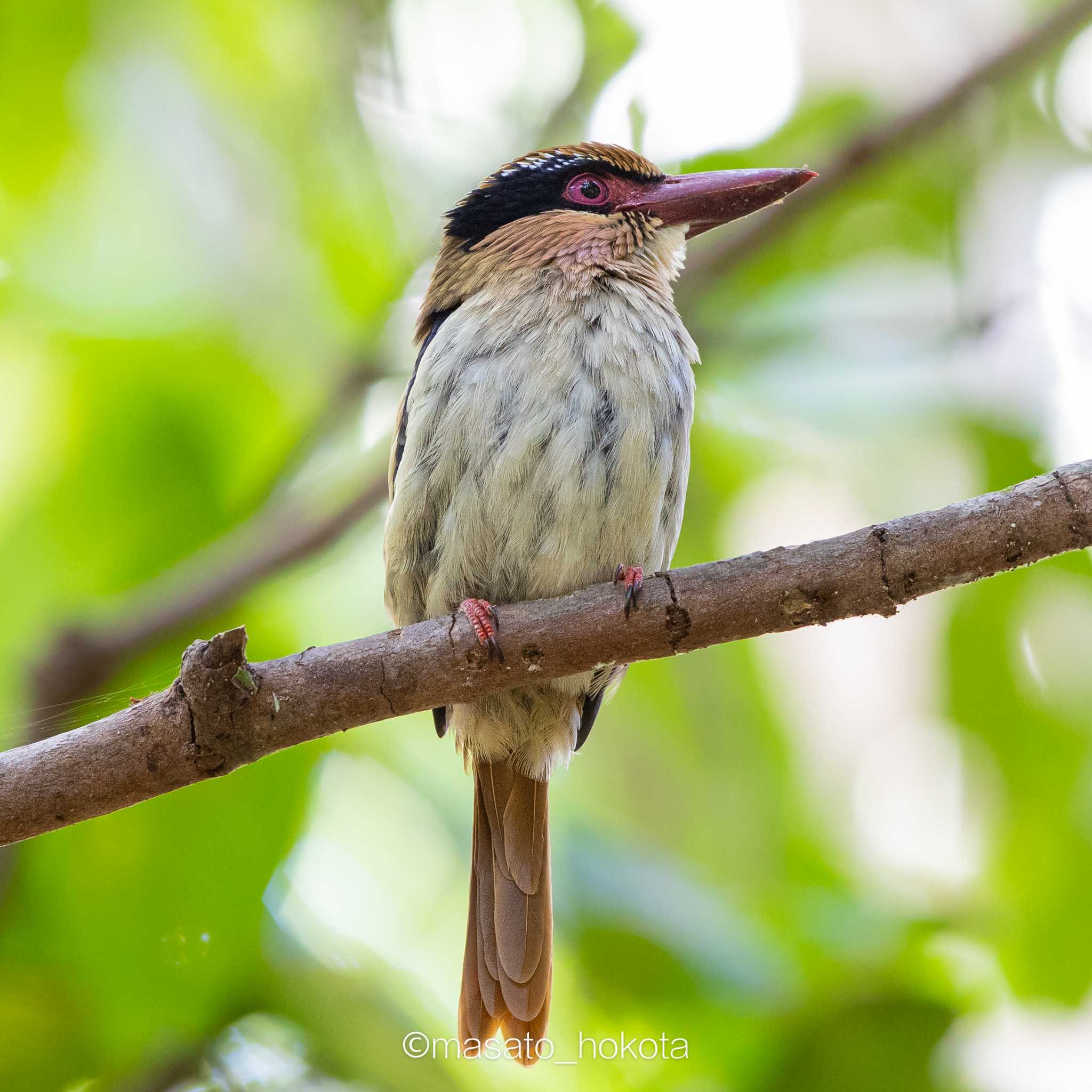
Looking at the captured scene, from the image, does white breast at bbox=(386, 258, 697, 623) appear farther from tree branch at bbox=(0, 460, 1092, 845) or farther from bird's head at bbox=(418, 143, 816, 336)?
tree branch at bbox=(0, 460, 1092, 845)

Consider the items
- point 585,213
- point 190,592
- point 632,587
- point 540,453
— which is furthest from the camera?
point 585,213

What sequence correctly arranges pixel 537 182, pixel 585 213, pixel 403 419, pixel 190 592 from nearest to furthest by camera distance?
pixel 190 592, pixel 403 419, pixel 585 213, pixel 537 182

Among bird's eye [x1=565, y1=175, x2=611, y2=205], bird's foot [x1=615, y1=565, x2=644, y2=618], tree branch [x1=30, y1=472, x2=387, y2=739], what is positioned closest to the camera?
bird's foot [x1=615, y1=565, x2=644, y2=618]

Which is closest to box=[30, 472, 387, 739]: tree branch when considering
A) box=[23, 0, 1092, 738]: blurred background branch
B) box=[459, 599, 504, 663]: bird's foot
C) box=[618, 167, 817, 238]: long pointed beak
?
box=[23, 0, 1092, 738]: blurred background branch

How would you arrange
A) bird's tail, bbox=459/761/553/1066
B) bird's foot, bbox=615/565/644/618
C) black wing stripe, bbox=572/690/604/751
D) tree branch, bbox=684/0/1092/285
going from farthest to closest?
tree branch, bbox=684/0/1092/285 < black wing stripe, bbox=572/690/604/751 < bird's tail, bbox=459/761/553/1066 < bird's foot, bbox=615/565/644/618

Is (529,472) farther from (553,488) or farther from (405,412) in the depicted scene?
(405,412)

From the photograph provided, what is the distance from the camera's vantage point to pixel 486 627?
2105mm

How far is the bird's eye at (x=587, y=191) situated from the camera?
3139 millimetres

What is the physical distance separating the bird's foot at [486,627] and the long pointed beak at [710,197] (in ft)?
4.52

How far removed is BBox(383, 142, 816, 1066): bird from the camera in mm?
2562

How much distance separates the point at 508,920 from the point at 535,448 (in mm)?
1067

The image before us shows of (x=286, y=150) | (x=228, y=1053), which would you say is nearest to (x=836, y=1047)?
(x=228, y=1053)

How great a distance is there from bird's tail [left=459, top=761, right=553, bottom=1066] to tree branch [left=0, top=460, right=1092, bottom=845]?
0.93 meters

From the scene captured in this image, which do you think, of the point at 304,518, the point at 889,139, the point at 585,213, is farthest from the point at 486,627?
→ the point at 889,139
